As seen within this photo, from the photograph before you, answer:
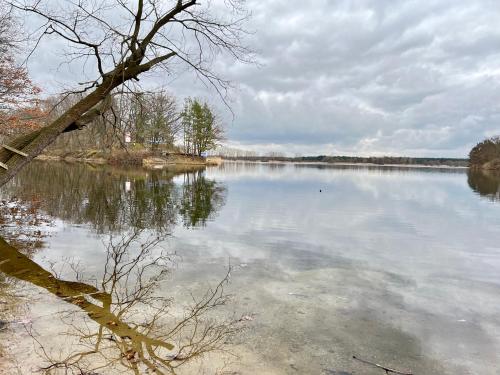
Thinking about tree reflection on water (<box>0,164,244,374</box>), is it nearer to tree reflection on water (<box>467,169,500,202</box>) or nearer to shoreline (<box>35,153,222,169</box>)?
tree reflection on water (<box>467,169,500,202</box>)

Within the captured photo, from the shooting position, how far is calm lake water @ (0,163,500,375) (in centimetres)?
438

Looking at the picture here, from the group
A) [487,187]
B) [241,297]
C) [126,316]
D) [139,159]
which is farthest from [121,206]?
[139,159]

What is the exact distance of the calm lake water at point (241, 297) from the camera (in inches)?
172

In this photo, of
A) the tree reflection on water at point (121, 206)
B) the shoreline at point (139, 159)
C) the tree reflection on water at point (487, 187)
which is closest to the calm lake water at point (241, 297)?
the tree reflection on water at point (121, 206)

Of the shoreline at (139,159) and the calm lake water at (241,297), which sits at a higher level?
the shoreline at (139,159)

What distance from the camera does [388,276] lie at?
26.3ft

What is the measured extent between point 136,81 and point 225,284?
5.13m

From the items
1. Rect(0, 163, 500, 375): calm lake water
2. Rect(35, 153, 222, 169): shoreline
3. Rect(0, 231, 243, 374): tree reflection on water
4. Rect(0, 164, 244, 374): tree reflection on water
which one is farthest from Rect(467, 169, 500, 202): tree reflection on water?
Rect(35, 153, 222, 169): shoreline

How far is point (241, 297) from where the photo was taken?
640 cm

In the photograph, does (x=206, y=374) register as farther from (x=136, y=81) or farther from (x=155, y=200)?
(x=155, y=200)

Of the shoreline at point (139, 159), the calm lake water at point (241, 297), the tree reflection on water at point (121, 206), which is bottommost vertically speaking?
the calm lake water at point (241, 297)

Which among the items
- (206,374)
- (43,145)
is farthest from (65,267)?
(206,374)

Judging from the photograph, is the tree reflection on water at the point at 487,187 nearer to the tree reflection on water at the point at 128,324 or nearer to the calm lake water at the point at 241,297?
the calm lake water at the point at 241,297

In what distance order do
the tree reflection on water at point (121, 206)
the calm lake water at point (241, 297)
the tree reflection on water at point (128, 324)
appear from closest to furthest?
the tree reflection on water at point (128, 324)
the calm lake water at point (241, 297)
the tree reflection on water at point (121, 206)
